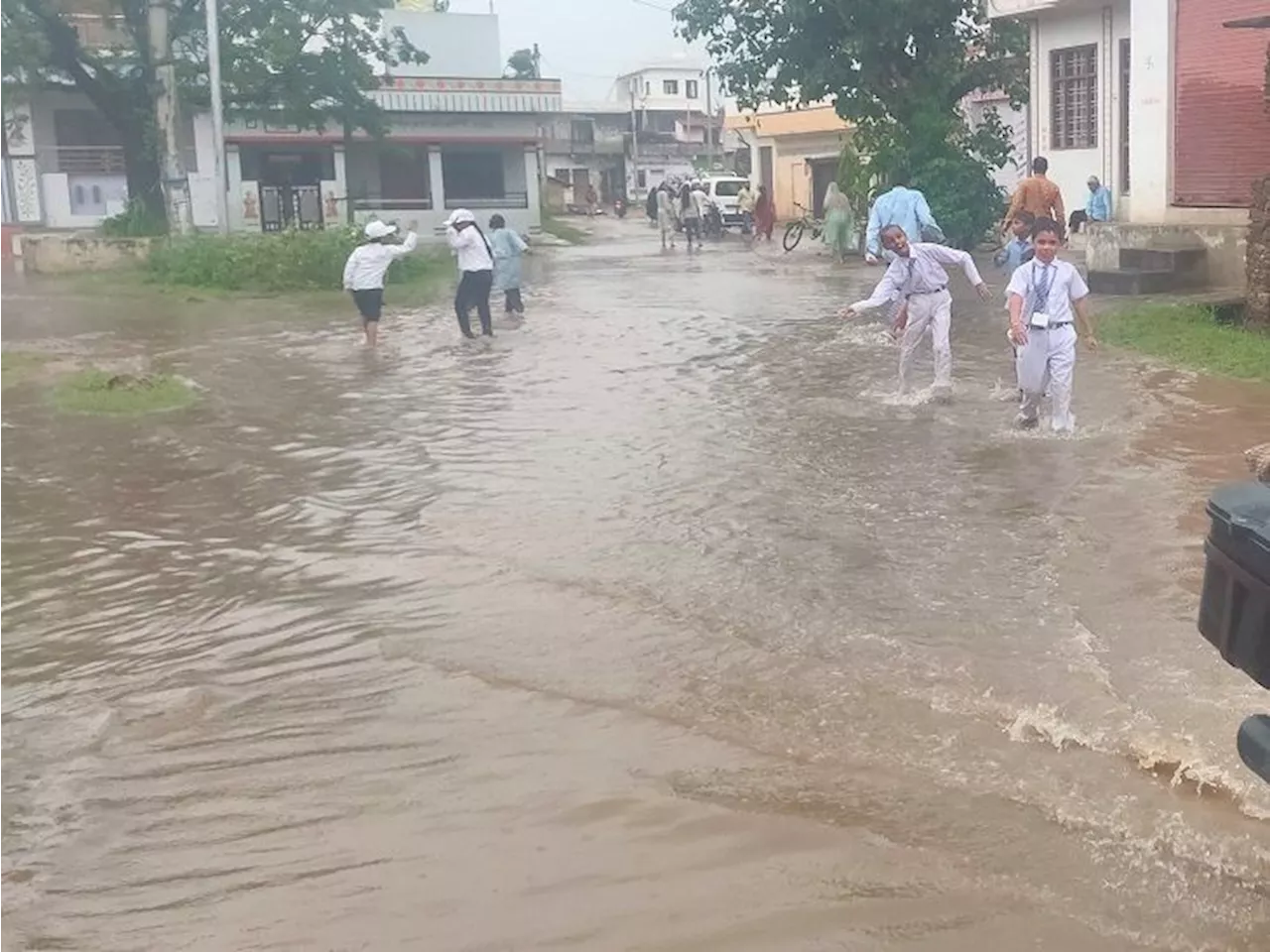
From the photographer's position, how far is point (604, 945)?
3.74 metres

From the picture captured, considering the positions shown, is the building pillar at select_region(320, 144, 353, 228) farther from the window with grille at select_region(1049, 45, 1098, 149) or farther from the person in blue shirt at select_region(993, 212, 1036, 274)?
the person in blue shirt at select_region(993, 212, 1036, 274)

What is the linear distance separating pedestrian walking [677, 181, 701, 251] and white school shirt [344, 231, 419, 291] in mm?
18259

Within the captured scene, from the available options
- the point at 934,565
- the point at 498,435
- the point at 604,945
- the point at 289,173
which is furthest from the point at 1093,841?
the point at 289,173

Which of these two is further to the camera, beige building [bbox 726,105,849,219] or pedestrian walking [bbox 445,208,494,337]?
beige building [bbox 726,105,849,219]

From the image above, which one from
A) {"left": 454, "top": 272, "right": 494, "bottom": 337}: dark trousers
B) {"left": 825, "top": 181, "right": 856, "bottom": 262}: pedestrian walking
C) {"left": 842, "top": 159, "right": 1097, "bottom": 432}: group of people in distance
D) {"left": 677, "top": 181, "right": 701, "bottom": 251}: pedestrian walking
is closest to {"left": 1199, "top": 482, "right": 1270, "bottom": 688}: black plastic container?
{"left": 842, "top": 159, "right": 1097, "bottom": 432}: group of people in distance

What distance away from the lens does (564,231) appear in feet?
143

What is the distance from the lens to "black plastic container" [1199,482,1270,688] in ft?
10.00

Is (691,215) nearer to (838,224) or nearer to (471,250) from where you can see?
(838,224)

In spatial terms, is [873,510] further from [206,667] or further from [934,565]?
[206,667]

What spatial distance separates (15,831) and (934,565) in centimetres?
416

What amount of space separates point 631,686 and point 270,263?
2012 centimetres

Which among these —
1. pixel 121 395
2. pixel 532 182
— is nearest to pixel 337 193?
pixel 532 182

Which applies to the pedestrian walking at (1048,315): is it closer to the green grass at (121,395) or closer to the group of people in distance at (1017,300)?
the group of people in distance at (1017,300)

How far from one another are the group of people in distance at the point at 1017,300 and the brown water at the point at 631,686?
396 millimetres
